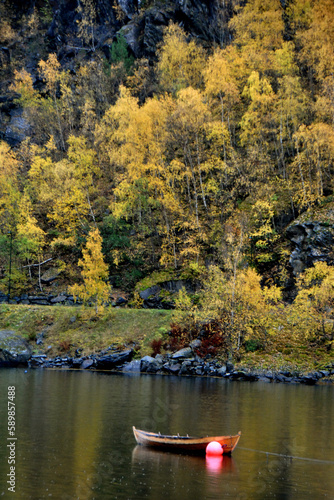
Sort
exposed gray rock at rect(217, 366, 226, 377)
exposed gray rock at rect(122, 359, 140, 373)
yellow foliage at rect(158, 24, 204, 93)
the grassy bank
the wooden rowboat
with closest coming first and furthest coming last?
the wooden rowboat, the grassy bank, exposed gray rock at rect(217, 366, 226, 377), exposed gray rock at rect(122, 359, 140, 373), yellow foliage at rect(158, 24, 204, 93)

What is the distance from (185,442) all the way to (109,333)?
31273 millimetres

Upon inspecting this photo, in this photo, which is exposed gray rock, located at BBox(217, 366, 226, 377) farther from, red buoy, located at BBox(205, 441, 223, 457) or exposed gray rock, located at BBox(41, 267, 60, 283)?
exposed gray rock, located at BBox(41, 267, 60, 283)

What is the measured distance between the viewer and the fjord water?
14.3 m

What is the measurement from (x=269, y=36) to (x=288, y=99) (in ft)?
64.8

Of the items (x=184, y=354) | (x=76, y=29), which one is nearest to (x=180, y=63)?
(x=76, y=29)

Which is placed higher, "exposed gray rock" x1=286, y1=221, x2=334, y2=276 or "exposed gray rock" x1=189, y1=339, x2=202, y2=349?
"exposed gray rock" x1=286, y1=221, x2=334, y2=276

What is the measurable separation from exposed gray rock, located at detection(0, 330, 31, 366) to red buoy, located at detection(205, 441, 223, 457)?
32943 mm

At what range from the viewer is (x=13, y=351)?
46719 millimetres

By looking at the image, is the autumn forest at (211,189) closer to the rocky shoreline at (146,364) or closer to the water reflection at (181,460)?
the rocky shoreline at (146,364)

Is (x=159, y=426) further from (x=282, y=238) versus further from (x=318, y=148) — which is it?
(x=318, y=148)

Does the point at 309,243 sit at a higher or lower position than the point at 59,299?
higher

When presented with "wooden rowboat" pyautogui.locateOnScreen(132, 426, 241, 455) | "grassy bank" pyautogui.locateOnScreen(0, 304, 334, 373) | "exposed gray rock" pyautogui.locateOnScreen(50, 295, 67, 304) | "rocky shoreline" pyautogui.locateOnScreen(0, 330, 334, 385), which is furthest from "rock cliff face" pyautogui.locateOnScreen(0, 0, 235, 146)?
"wooden rowboat" pyautogui.locateOnScreen(132, 426, 241, 455)

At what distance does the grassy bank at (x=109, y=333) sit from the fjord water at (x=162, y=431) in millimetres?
5895

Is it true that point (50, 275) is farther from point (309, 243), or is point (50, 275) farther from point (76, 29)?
point (76, 29)
